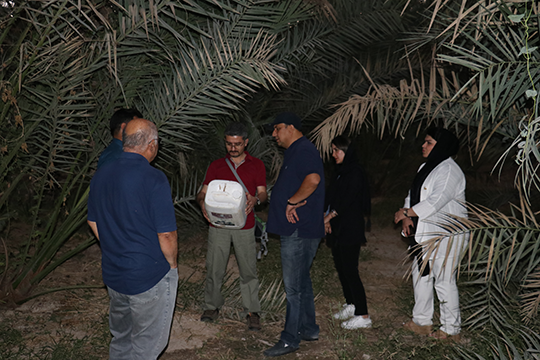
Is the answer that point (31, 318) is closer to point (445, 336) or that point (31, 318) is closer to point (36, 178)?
point (36, 178)

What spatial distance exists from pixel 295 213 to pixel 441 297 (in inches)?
60.4

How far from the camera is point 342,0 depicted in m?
6.57

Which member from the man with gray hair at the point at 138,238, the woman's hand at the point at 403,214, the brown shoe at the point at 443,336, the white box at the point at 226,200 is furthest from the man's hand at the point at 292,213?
the brown shoe at the point at 443,336

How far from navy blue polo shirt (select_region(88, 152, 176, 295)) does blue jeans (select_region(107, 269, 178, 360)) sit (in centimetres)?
7

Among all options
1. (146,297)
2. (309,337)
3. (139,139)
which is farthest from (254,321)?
(139,139)

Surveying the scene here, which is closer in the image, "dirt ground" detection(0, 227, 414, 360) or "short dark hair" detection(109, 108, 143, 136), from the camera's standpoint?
"short dark hair" detection(109, 108, 143, 136)

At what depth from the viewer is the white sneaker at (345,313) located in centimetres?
486

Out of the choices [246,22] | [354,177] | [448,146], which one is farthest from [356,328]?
[246,22]

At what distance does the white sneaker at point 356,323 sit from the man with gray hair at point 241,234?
0.82 meters

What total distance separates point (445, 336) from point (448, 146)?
1682 millimetres

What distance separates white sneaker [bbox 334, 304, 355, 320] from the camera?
4.86 metres

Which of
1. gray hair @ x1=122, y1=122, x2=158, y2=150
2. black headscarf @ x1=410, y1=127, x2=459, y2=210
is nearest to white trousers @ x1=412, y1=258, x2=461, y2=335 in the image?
black headscarf @ x1=410, y1=127, x2=459, y2=210

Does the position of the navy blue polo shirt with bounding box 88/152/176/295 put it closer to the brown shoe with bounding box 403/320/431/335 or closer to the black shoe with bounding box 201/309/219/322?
the black shoe with bounding box 201/309/219/322

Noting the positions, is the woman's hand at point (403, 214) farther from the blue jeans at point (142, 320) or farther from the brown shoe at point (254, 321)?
the blue jeans at point (142, 320)
